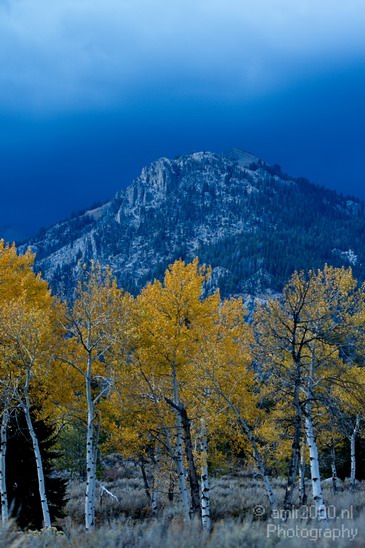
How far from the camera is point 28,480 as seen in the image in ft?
58.1

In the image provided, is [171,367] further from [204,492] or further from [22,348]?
[22,348]

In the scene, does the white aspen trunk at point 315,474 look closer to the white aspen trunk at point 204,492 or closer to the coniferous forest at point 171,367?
the coniferous forest at point 171,367

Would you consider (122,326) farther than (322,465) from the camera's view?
No

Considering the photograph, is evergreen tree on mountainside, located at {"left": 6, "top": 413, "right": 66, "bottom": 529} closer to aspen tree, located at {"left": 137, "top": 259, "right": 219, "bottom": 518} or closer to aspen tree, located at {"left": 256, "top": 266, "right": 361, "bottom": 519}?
aspen tree, located at {"left": 137, "top": 259, "right": 219, "bottom": 518}

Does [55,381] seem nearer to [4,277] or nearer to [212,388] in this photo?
[4,277]

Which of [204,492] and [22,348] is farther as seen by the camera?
[204,492]

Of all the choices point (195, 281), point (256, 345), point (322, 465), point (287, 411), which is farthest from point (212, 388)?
point (322, 465)

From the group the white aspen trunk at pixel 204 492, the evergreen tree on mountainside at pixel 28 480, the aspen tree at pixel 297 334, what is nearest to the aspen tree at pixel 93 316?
the evergreen tree on mountainside at pixel 28 480

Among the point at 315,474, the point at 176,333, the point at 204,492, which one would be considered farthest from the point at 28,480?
the point at 315,474

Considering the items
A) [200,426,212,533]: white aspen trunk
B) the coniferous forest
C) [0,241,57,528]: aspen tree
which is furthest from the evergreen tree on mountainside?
[200,426,212,533]: white aspen trunk

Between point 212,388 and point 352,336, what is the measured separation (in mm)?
5148

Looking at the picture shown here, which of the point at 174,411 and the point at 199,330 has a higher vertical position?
the point at 199,330

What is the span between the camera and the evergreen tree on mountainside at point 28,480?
683 inches

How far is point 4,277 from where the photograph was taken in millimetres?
17391
